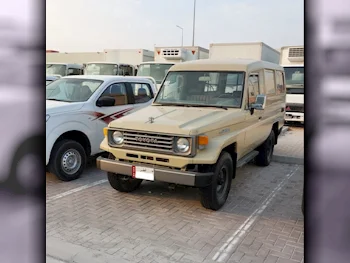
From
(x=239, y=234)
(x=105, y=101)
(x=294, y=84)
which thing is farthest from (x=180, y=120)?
(x=294, y=84)

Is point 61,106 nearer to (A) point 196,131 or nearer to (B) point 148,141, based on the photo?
(B) point 148,141

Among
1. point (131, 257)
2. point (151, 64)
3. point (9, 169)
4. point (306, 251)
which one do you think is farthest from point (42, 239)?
point (151, 64)

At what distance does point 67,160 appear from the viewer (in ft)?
19.5

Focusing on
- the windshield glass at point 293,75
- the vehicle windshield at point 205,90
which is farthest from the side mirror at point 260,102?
the windshield glass at point 293,75

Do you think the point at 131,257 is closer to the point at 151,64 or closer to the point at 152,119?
the point at 152,119

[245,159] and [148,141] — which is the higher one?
[148,141]

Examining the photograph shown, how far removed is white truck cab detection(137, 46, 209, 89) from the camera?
14255mm

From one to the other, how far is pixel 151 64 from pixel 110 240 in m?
11.4

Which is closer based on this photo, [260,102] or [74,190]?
[260,102]

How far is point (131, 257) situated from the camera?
3482 mm

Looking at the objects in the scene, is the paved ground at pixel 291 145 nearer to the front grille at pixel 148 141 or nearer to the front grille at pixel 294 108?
the front grille at pixel 294 108

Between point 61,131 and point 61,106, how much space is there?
0.44 meters

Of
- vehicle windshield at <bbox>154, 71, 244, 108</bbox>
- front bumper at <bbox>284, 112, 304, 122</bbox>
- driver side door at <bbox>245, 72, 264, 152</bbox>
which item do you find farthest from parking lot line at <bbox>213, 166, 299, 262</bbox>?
front bumper at <bbox>284, 112, 304, 122</bbox>

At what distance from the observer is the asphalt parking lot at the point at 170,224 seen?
11.7ft
